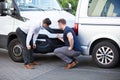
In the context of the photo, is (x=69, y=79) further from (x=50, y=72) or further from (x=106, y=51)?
(x=106, y=51)

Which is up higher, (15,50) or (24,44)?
(24,44)

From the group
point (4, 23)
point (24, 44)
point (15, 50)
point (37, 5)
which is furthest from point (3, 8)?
point (24, 44)

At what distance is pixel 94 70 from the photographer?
8836mm

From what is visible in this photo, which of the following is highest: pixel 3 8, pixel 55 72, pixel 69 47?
pixel 3 8

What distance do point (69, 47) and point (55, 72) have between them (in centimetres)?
80

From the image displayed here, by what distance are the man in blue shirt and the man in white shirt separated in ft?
1.98

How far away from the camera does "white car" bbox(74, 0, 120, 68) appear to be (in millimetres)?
8812

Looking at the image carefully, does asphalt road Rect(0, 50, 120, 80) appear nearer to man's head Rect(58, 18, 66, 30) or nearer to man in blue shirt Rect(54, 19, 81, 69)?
man in blue shirt Rect(54, 19, 81, 69)

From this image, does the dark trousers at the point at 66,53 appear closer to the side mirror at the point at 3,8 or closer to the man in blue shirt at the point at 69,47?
the man in blue shirt at the point at 69,47

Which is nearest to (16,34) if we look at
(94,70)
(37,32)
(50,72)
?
(37,32)

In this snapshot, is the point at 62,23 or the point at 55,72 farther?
the point at 62,23

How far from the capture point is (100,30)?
29.2ft

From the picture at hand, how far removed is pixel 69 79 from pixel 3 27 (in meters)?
3.23

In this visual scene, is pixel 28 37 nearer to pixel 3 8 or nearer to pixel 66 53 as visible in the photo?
pixel 66 53
